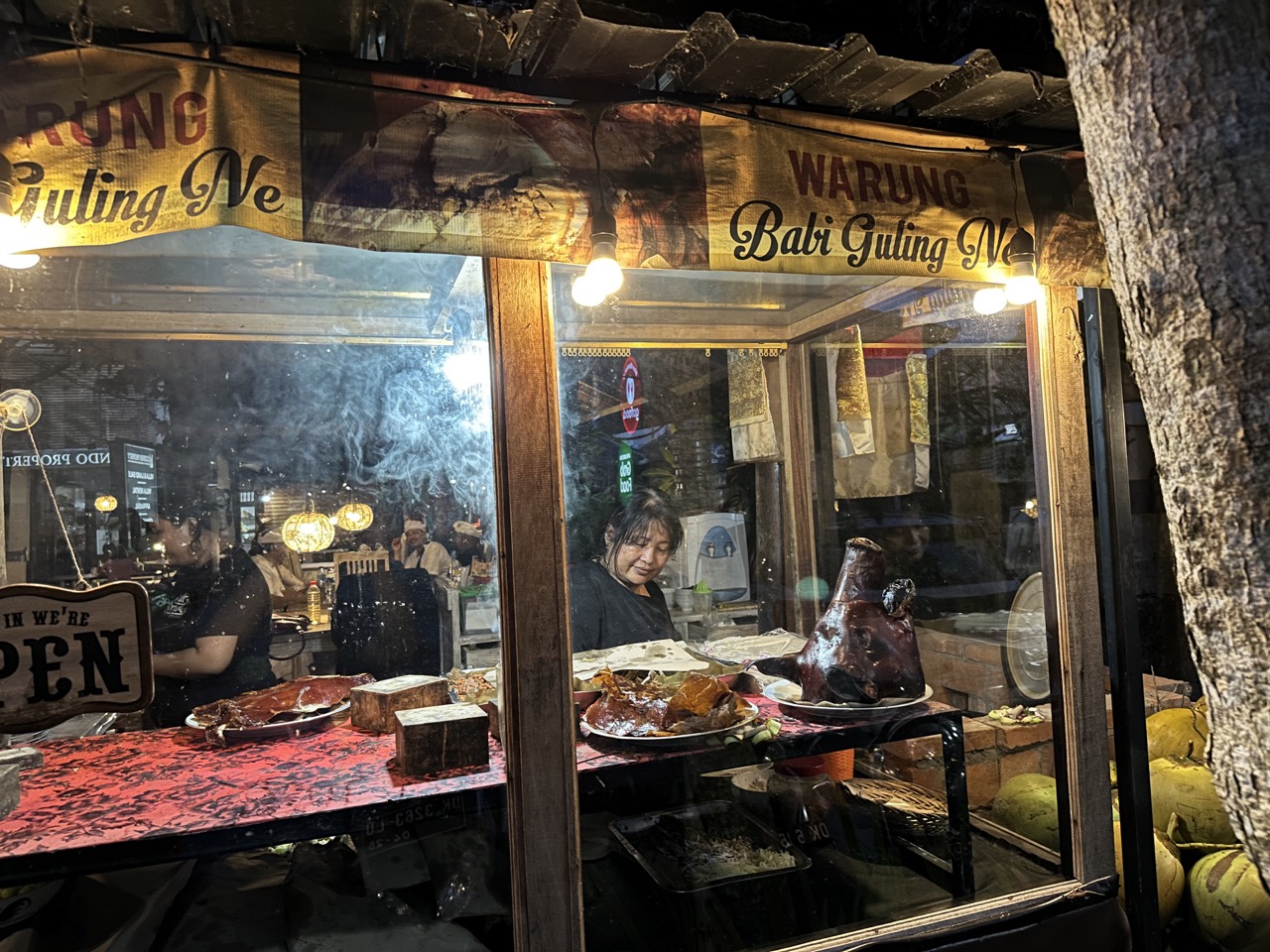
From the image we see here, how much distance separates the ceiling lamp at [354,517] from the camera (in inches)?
116

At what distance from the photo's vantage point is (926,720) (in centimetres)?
309

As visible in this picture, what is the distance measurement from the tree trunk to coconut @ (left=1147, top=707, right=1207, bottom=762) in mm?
3690

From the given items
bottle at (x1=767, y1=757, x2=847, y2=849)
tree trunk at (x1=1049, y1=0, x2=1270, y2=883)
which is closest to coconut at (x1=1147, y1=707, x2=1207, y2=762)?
bottle at (x1=767, y1=757, x2=847, y2=849)

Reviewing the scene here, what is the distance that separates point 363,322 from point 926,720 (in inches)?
104

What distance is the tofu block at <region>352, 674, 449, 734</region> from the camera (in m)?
2.91

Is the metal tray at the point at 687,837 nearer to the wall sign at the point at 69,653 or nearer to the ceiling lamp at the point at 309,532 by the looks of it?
the ceiling lamp at the point at 309,532

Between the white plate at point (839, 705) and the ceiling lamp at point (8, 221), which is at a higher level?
the ceiling lamp at point (8, 221)

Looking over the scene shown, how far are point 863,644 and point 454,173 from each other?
7.31 ft

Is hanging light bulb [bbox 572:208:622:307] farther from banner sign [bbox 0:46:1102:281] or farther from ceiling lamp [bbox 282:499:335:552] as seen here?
ceiling lamp [bbox 282:499:335:552]

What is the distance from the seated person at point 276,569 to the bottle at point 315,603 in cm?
4

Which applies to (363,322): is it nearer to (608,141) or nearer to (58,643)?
(608,141)

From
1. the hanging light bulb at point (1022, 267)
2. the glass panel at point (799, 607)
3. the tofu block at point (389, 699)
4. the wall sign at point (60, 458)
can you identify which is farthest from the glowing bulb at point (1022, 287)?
the wall sign at point (60, 458)

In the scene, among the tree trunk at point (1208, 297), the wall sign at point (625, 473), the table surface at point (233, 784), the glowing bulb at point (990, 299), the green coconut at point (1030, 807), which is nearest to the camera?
the tree trunk at point (1208, 297)

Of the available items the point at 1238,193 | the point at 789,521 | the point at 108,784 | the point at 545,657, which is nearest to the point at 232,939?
the point at 108,784
